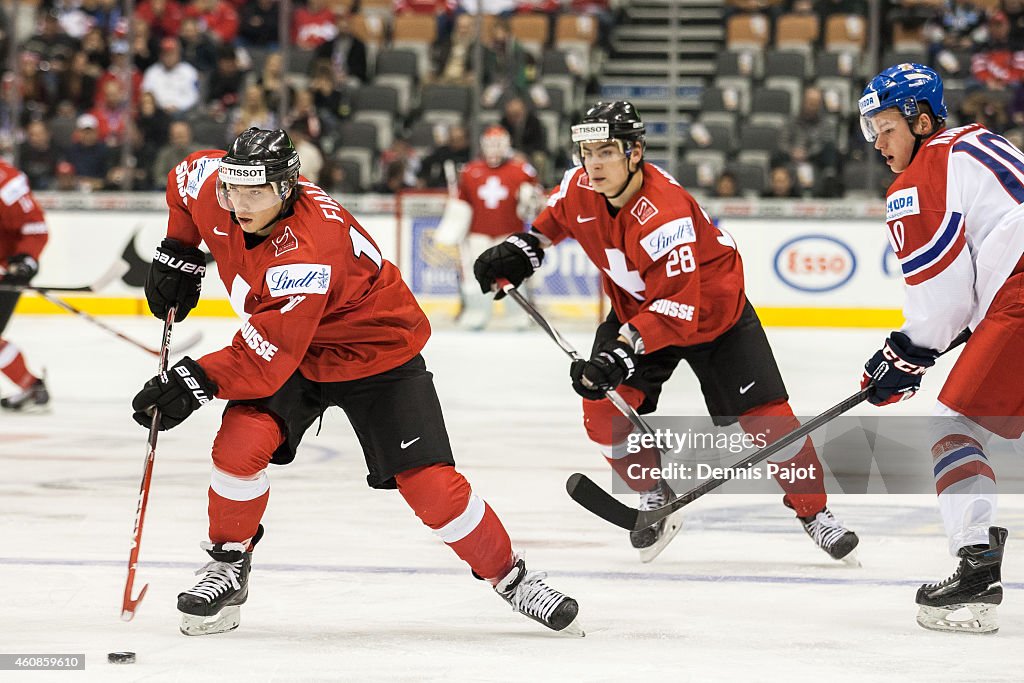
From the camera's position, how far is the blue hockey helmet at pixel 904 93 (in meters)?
3.37

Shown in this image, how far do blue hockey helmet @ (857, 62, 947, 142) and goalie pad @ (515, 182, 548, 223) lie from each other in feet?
21.0

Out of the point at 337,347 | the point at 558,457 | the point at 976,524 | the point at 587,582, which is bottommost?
the point at 558,457

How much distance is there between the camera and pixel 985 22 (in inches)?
417

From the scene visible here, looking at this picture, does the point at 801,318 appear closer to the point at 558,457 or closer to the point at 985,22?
the point at 985,22

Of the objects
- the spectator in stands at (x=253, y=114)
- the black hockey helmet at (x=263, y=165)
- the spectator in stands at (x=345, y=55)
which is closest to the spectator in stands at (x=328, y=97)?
the spectator in stands at (x=345, y=55)

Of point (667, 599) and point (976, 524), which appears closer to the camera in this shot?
point (976, 524)

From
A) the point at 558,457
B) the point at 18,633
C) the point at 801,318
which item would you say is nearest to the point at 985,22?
the point at 801,318

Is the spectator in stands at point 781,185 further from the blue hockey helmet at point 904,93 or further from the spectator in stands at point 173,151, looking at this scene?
the blue hockey helmet at point 904,93

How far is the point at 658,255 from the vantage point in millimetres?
3730

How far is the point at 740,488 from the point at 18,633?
8.15 ft

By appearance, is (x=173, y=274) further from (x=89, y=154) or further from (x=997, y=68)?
(x=997, y=68)

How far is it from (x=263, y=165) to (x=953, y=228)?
1363 millimetres

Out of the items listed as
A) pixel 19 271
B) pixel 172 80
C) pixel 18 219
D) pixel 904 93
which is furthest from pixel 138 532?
pixel 172 80

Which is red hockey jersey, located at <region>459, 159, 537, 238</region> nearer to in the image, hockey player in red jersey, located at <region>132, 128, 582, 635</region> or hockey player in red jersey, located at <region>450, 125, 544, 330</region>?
hockey player in red jersey, located at <region>450, 125, 544, 330</region>
